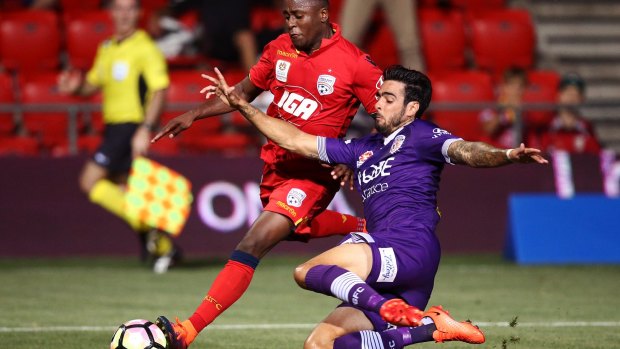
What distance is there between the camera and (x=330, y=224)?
7.81 metres

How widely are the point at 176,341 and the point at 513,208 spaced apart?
6850mm

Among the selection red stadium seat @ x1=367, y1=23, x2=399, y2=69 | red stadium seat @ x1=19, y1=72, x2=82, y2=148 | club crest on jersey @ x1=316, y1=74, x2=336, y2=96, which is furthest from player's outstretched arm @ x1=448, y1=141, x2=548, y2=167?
red stadium seat @ x1=367, y1=23, x2=399, y2=69

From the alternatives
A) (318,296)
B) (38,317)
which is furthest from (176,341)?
(318,296)

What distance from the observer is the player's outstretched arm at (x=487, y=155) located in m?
5.79

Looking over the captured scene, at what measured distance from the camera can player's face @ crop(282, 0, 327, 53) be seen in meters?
7.29

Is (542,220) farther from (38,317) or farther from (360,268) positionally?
(360,268)

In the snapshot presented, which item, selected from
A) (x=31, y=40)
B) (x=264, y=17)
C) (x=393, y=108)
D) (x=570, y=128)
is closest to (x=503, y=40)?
(x=570, y=128)

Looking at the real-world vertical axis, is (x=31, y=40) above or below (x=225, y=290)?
above

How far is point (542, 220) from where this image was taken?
12.8 metres

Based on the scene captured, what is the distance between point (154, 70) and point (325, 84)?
4.61m

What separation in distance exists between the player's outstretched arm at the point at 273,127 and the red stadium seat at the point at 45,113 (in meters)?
7.22

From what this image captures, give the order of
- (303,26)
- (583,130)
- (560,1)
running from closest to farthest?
(303,26) < (583,130) < (560,1)

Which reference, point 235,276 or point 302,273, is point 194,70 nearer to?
point 235,276

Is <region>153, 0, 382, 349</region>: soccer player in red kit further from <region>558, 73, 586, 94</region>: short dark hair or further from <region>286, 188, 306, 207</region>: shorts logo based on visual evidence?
<region>558, 73, 586, 94</region>: short dark hair
